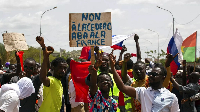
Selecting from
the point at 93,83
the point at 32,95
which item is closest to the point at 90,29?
the point at 93,83

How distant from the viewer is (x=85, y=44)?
20.1ft

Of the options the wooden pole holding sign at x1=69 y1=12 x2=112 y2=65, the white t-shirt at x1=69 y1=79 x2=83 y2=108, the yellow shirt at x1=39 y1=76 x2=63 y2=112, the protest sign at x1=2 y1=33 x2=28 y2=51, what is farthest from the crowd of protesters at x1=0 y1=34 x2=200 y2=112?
the white t-shirt at x1=69 y1=79 x2=83 y2=108

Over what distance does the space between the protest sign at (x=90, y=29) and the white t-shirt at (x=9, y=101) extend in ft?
4.78

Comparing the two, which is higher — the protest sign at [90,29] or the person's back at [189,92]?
the protest sign at [90,29]

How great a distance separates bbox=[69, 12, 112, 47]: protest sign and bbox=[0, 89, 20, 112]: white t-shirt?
4.78 feet

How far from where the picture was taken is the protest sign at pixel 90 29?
19.9 ft

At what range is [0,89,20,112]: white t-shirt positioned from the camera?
16.6 feet

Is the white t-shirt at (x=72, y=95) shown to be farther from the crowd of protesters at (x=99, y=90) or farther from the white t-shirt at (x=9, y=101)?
the white t-shirt at (x=9, y=101)

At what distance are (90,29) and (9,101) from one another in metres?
1.98

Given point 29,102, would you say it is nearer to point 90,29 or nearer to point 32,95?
point 32,95

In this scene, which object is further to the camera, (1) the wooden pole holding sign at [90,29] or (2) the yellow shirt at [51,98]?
(1) the wooden pole holding sign at [90,29]

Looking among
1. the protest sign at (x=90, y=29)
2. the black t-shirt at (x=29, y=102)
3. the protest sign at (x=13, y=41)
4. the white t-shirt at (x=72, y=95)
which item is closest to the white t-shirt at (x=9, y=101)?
the black t-shirt at (x=29, y=102)

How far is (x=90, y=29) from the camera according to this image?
611 centimetres

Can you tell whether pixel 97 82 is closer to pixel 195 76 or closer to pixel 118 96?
pixel 118 96
